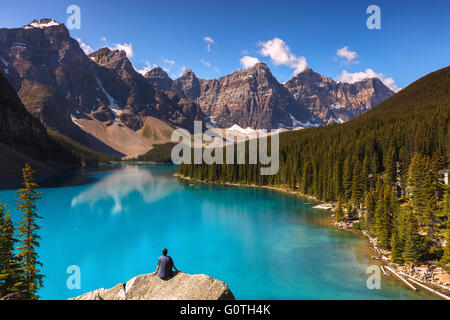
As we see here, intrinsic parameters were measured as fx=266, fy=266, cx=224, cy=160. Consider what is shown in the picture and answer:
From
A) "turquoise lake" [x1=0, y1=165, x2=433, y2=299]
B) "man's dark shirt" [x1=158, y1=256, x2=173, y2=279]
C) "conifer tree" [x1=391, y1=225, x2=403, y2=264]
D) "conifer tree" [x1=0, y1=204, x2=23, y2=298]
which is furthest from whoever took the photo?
"conifer tree" [x1=391, y1=225, x2=403, y2=264]

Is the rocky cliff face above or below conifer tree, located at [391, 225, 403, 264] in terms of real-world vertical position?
above

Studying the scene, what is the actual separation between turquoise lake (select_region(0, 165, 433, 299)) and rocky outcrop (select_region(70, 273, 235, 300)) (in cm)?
1489

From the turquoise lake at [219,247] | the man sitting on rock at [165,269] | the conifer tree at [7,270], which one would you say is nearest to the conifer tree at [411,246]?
the turquoise lake at [219,247]

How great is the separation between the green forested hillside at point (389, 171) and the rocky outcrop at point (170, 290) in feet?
89.1

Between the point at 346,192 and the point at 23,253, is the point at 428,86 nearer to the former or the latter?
the point at 346,192

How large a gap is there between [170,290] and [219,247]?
28.6 m

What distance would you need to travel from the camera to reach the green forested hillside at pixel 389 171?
34.4m

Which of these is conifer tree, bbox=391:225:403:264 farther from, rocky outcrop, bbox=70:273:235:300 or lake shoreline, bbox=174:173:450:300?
rocky outcrop, bbox=70:273:235:300

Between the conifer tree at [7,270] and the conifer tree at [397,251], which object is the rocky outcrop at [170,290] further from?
the conifer tree at [397,251]

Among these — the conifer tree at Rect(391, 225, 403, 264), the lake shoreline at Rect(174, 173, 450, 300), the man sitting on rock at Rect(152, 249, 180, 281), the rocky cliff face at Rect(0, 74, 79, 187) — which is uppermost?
the rocky cliff face at Rect(0, 74, 79, 187)

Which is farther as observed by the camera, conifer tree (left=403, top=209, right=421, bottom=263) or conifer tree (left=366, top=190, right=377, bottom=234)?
conifer tree (left=366, top=190, right=377, bottom=234)

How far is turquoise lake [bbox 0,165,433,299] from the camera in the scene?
1091 inches

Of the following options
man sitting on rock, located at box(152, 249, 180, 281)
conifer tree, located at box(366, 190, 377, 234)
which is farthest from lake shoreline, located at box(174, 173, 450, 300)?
man sitting on rock, located at box(152, 249, 180, 281)

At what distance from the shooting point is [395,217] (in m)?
37.4
